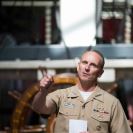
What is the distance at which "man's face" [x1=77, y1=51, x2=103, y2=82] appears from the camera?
3.26 meters

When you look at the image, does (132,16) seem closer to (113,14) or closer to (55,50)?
(113,14)

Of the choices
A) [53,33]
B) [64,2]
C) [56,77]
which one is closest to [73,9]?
[64,2]

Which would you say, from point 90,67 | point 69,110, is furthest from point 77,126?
point 90,67

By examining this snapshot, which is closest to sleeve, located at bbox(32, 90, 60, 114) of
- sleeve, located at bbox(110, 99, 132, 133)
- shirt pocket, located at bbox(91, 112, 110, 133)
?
shirt pocket, located at bbox(91, 112, 110, 133)

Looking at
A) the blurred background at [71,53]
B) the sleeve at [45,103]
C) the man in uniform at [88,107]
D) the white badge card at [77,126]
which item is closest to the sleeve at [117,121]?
the man in uniform at [88,107]

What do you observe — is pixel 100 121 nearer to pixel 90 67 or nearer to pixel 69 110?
pixel 69 110

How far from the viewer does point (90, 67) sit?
10.8 feet

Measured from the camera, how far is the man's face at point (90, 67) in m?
3.26

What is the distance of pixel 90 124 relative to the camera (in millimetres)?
3279

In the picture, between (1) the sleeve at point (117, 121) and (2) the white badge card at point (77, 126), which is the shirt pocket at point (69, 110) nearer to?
(2) the white badge card at point (77, 126)

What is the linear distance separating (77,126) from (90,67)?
39 cm

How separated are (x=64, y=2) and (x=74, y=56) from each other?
1.88 feet

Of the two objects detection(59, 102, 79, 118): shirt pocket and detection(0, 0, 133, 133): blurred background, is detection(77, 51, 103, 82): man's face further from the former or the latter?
detection(0, 0, 133, 133): blurred background

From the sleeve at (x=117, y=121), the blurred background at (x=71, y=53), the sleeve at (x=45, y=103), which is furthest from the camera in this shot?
the blurred background at (x=71, y=53)
